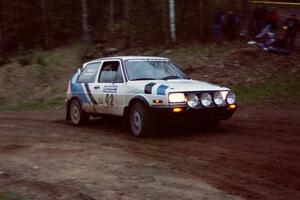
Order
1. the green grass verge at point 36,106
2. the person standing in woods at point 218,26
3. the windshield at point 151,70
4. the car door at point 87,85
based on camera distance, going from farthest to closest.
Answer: the person standing in woods at point 218,26 → the green grass verge at point 36,106 → the car door at point 87,85 → the windshield at point 151,70

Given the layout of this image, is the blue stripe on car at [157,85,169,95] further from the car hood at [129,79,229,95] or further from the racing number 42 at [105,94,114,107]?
the racing number 42 at [105,94,114,107]

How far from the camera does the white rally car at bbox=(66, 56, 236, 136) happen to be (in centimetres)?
877

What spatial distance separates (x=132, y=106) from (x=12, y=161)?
9.39ft

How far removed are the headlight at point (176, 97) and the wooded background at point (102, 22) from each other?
15.0 meters

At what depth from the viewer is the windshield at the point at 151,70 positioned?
974cm

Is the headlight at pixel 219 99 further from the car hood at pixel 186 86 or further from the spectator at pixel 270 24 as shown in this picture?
the spectator at pixel 270 24

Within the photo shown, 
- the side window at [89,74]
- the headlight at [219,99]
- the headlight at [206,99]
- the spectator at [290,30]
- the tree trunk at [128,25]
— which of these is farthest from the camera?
the tree trunk at [128,25]

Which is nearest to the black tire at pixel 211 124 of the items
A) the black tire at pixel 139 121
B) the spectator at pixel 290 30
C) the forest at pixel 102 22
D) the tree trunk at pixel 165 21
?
the black tire at pixel 139 121

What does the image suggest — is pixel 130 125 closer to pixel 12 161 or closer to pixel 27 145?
pixel 27 145

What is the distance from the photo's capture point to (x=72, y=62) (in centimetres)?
2455

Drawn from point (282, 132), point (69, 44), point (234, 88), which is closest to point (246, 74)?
point (234, 88)

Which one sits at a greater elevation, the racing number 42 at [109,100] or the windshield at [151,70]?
the windshield at [151,70]

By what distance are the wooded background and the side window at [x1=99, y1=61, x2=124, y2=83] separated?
13.3m

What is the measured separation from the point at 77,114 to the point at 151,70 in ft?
8.64
